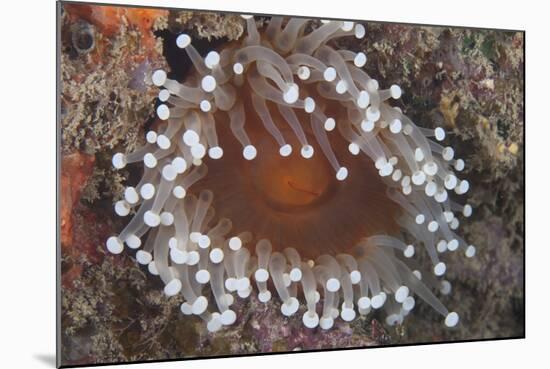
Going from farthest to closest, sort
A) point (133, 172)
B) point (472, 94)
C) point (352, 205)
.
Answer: point (472, 94) < point (352, 205) < point (133, 172)

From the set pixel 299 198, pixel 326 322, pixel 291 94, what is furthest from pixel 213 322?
pixel 291 94

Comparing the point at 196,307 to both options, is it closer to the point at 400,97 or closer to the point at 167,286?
the point at 167,286

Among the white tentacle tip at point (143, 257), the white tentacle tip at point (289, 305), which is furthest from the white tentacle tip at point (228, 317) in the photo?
the white tentacle tip at point (143, 257)

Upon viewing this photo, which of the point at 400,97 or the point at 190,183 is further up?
the point at 400,97

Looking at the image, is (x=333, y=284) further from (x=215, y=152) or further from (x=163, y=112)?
(x=163, y=112)

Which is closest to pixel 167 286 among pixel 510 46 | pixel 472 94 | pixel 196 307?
pixel 196 307

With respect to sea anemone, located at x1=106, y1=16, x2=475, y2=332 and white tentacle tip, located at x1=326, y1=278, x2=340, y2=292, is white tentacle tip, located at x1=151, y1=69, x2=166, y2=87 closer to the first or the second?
sea anemone, located at x1=106, y1=16, x2=475, y2=332

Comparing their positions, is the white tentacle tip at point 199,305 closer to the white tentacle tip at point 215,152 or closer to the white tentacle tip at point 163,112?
the white tentacle tip at point 215,152
